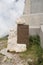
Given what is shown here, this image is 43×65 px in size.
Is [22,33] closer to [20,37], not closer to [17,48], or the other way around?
[20,37]

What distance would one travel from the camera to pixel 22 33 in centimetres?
731

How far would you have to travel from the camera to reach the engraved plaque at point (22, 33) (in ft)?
23.9

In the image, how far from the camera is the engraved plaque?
729 cm

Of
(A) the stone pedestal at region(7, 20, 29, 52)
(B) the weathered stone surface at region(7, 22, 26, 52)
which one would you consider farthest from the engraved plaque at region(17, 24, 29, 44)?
(B) the weathered stone surface at region(7, 22, 26, 52)

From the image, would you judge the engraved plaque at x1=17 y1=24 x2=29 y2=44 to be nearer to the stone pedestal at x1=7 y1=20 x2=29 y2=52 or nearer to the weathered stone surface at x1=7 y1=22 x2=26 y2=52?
the stone pedestal at x1=7 y1=20 x2=29 y2=52

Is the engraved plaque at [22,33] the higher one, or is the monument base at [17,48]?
the engraved plaque at [22,33]

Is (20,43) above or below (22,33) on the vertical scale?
below

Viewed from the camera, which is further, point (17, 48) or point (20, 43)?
point (20, 43)

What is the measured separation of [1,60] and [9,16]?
6.04 m

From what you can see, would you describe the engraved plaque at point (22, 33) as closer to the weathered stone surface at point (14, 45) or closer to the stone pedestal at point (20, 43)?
the stone pedestal at point (20, 43)

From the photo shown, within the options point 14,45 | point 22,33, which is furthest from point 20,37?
point 14,45

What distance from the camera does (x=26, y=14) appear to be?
340 inches

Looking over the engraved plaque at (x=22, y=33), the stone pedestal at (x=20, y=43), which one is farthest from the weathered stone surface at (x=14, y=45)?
the engraved plaque at (x=22, y=33)

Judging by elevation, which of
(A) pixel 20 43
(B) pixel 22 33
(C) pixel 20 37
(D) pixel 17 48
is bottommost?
(D) pixel 17 48
